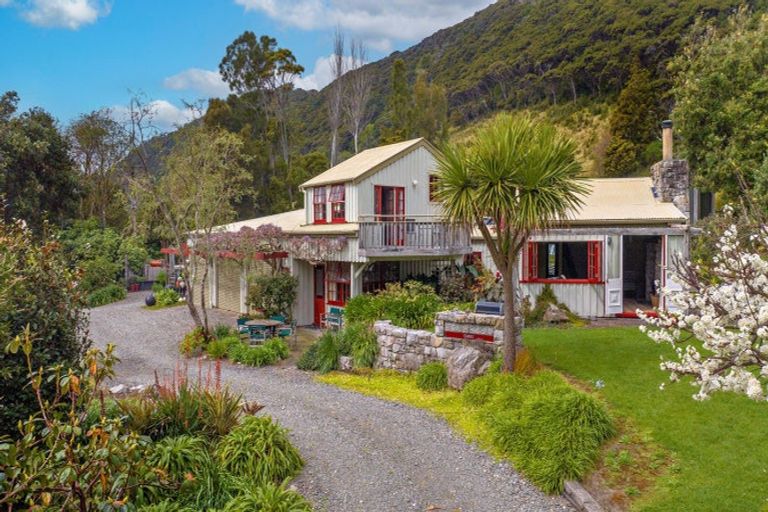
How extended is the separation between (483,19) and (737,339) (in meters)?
93.2

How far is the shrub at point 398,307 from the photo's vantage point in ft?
46.8

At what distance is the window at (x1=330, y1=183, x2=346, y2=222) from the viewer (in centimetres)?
1858

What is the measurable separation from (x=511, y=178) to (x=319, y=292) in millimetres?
11136

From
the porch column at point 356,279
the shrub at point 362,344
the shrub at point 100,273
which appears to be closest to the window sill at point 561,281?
the porch column at point 356,279

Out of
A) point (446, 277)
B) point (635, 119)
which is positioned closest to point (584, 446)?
point (446, 277)

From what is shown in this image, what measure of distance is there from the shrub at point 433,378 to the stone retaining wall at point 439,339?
1.63 ft

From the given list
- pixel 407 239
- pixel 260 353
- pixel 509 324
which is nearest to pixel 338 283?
pixel 407 239

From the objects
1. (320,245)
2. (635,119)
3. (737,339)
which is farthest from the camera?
(635,119)

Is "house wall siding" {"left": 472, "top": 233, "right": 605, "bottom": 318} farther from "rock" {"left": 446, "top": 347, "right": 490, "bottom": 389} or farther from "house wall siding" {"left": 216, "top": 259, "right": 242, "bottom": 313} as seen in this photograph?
"house wall siding" {"left": 216, "top": 259, "right": 242, "bottom": 313}

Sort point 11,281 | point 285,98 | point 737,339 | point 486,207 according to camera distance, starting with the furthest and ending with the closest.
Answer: point 285,98 → point 486,207 → point 11,281 → point 737,339

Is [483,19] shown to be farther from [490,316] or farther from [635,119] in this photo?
[490,316]

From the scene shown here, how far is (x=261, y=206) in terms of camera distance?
4147cm

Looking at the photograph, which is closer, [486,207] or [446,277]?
[486,207]

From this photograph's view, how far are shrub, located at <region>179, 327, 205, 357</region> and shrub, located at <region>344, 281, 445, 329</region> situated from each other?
4393 millimetres
